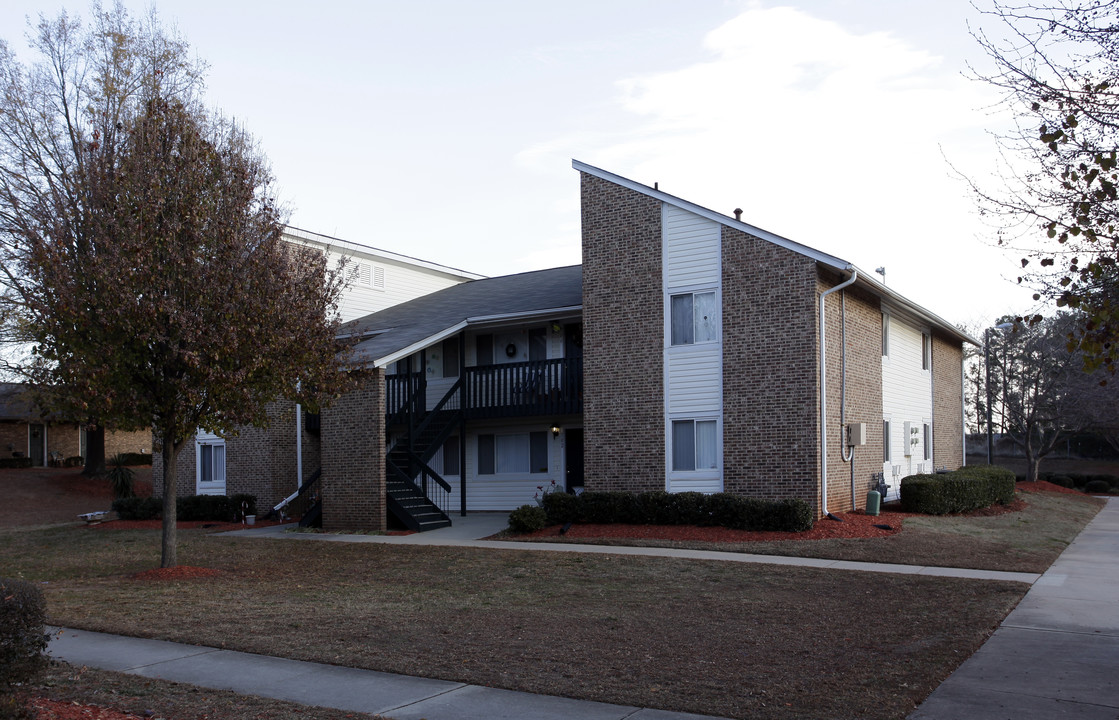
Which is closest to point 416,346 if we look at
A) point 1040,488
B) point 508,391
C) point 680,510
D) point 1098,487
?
point 508,391

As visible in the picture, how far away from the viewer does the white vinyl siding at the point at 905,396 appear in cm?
2261

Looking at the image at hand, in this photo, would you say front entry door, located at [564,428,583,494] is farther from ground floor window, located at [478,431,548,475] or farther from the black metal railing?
the black metal railing

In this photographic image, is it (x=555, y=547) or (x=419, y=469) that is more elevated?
(x=419, y=469)

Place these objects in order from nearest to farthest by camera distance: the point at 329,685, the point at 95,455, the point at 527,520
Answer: the point at 329,685, the point at 527,520, the point at 95,455

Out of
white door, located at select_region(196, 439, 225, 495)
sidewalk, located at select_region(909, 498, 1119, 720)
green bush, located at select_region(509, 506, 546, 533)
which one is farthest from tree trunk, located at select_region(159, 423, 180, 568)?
white door, located at select_region(196, 439, 225, 495)

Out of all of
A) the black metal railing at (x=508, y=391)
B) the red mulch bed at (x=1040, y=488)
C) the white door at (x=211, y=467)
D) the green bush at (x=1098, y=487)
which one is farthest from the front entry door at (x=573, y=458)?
the green bush at (x=1098, y=487)

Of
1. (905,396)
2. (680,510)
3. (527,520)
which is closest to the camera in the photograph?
(680,510)

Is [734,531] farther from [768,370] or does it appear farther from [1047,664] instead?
[1047,664]

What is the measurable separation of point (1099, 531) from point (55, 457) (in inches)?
1654

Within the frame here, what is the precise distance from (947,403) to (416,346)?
700 inches

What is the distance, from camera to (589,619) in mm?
9867

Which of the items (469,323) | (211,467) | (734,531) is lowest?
(734,531)

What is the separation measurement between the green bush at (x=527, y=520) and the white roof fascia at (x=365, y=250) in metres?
10.5

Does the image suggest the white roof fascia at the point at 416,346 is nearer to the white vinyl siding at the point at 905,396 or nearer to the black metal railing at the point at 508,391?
the black metal railing at the point at 508,391
